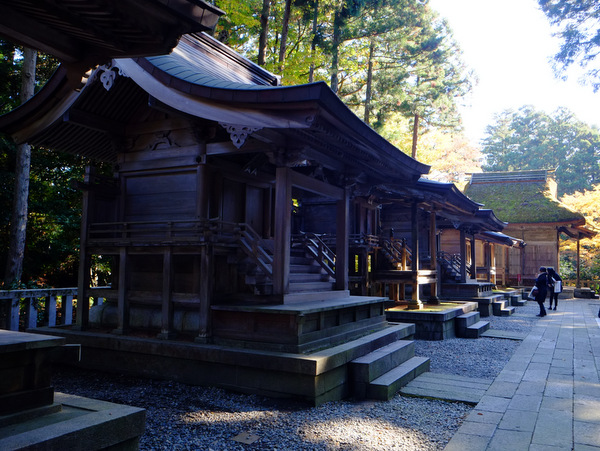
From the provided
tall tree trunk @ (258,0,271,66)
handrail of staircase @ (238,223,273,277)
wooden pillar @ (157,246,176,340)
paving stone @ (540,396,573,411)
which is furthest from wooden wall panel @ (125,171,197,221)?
tall tree trunk @ (258,0,271,66)

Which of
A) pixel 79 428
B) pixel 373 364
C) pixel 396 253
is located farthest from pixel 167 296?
pixel 396 253

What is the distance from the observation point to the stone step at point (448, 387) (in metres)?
6.28

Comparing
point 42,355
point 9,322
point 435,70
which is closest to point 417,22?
point 435,70

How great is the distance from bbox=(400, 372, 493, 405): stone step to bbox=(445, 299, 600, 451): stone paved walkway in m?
0.17

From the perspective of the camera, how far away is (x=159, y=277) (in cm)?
789

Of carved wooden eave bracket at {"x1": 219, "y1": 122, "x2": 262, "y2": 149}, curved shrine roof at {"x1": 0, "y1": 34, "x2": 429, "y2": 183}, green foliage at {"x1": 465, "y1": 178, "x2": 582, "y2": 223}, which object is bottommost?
carved wooden eave bracket at {"x1": 219, "y1": 122, "x2": 262, "y2": 149}

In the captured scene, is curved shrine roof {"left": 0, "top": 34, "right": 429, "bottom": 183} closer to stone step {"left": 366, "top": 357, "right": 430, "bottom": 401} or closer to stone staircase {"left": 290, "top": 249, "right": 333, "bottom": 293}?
stone staircase {"left": 290, "top": 249, "right": 333, "bottom": 293}

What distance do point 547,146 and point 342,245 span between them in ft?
183

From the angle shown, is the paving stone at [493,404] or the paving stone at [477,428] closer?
the paving stone at [477,428]

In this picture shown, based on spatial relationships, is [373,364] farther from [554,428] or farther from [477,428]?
[554,428]

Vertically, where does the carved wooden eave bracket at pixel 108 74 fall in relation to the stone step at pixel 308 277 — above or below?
above

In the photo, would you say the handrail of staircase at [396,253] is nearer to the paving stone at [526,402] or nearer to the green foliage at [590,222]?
the paving stone at [526,402]

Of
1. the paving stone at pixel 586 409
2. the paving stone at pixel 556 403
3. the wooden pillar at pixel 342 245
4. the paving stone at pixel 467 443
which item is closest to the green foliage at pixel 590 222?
the wooden pillar at pixel 342 245

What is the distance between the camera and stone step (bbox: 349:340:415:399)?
6.38m
